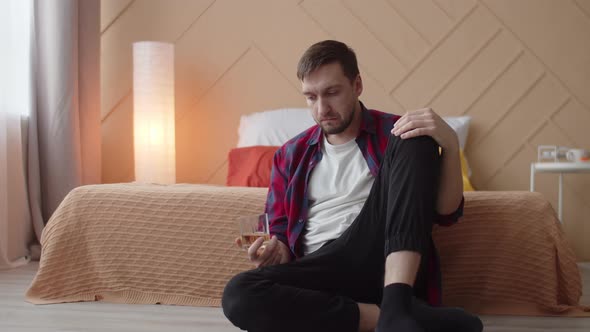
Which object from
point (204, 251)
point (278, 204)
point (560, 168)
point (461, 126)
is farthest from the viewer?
point (461, 126)

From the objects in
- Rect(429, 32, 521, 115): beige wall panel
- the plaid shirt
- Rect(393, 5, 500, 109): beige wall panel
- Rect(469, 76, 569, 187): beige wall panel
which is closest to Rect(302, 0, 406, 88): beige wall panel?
Rect(393, 5, 500, 109): beige wall panel

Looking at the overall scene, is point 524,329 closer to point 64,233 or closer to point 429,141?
point 429,141

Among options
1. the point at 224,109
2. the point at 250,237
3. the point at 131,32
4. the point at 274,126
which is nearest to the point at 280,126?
the point at 274,126

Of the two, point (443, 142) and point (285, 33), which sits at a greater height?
point (285, 33)

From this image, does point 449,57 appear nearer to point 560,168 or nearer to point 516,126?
point 516,126

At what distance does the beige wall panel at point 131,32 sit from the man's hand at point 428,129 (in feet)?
7.85

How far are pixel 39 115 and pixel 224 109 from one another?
3.24 feet

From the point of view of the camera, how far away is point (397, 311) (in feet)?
4.70

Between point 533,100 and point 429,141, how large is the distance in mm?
2155

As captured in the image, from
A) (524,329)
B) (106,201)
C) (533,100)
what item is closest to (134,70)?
(106,201)

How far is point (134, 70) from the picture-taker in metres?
3.53

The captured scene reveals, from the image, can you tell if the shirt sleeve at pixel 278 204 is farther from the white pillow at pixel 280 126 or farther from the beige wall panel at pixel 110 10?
the beige wall panel at pixel 110 10

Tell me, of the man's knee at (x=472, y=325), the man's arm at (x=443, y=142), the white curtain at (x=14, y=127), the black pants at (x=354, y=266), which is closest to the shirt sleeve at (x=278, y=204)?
the black pants at (x=354, y=266)

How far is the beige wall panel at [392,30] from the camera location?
142 inches
